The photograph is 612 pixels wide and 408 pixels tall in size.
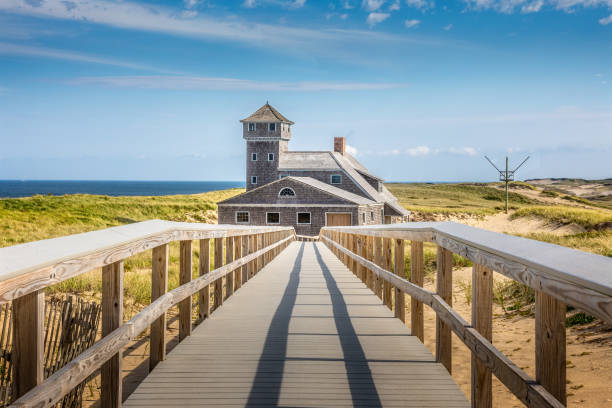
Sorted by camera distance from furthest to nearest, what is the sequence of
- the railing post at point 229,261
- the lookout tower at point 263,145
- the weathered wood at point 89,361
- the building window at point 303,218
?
the lookout tower at point 263,145 < the building window at point 303,218 < the railing post at point 229,261 < the weathered wood at point 89,361

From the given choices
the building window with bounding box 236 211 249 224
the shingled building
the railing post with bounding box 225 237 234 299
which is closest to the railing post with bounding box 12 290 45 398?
the railing post with bounding box 225 237 234 299

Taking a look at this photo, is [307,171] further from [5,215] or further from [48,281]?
[48,281]

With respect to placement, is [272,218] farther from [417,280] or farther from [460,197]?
[460,197]

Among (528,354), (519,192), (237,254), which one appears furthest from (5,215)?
(519,192)

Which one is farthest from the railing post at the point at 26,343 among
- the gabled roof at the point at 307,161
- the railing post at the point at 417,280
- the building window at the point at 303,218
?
the gabled roof at the point at 307,161

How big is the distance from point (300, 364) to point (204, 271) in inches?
79.9

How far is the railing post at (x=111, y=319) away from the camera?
3367mm

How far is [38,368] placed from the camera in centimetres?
245

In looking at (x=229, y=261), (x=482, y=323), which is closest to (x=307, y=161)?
(x=229, y=261)

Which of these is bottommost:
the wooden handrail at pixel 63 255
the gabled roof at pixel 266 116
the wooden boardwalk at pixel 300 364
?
the wooden boardwalk at pixel 300 364

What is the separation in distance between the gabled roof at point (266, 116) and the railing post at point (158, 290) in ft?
147

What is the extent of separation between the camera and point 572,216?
3950 centimetres

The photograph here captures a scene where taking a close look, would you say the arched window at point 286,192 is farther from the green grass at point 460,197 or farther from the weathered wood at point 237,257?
the green grass at point 460,197

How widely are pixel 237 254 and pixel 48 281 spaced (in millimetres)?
6525
